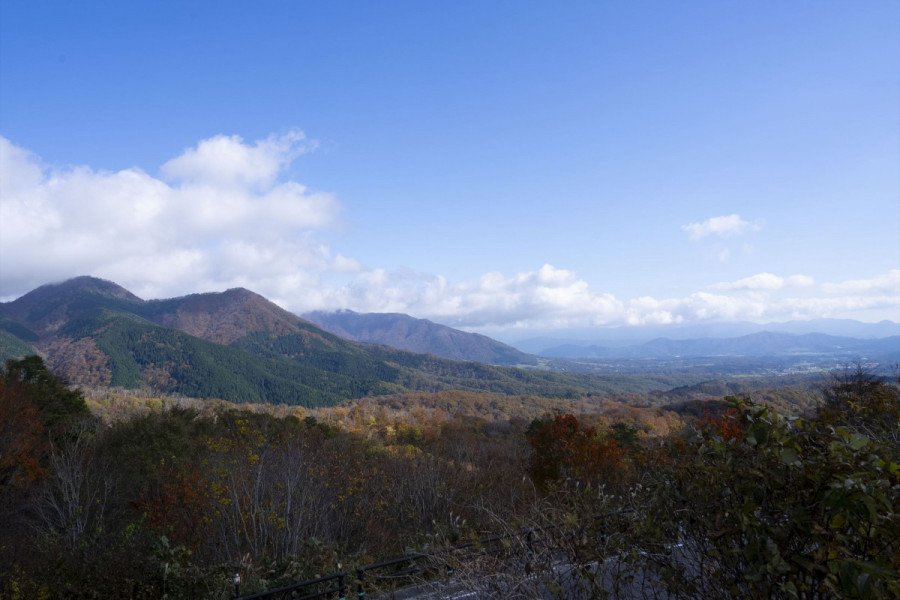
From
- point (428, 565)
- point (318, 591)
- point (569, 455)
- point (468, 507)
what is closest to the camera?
point (428, 565)

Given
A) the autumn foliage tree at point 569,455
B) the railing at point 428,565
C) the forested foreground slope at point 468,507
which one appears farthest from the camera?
the autumn foliage tree at point 569,455

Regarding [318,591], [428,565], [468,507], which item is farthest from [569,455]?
[428,565]

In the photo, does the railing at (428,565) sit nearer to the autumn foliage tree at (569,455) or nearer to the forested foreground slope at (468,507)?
the forested foreground slope at (468,507)

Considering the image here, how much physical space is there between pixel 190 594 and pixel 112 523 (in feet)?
48.6

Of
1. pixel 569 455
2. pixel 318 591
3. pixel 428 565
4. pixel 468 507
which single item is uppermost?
pixel 428 565

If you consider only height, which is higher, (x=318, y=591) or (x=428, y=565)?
(x=428, y=565)

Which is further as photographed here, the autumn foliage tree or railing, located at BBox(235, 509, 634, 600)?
the autumn foliage tree

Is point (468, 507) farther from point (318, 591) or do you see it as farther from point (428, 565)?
point (428, 565)

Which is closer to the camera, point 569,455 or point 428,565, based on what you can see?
point 428,565

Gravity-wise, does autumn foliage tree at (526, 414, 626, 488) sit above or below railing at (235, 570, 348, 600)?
below

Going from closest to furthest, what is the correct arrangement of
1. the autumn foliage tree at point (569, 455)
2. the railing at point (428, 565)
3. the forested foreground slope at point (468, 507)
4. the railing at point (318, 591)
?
the forested foreground slope at point (468, 507)
the railing at point (428, 565)
the railing at point (318, 591)
the autumn foliage tree at point (569, 455)

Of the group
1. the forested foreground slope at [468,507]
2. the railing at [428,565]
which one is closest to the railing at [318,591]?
the railing at [428,565]

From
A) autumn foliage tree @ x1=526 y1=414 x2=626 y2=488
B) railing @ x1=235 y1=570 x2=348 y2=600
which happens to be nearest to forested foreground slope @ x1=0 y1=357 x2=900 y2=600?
autumn foliage tree @ x1=526 y1=414 x2=626 y2=488

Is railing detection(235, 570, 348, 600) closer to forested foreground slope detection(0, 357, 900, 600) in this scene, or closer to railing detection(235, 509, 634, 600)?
railing detection(235, 509, 634, 600)
